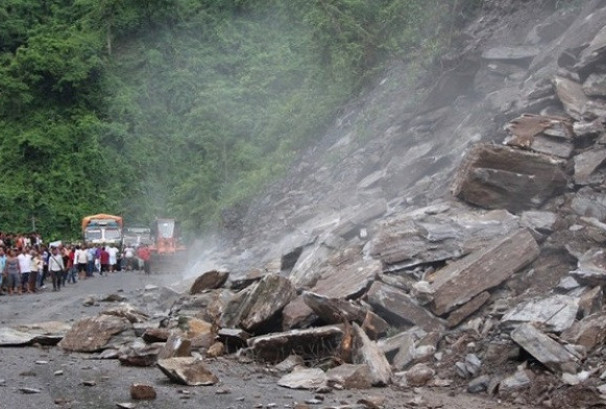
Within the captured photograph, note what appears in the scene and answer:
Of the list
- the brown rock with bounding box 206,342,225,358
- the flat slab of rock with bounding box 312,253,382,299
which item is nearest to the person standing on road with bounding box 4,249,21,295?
the flat slab of rock with bounding box 312,253,382,299

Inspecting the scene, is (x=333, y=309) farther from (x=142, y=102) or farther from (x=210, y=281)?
(x=142, y=102)

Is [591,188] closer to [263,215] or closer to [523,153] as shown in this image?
[523,153]

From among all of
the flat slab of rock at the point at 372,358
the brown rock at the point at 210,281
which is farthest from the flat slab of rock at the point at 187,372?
the brown rock at the point at 210,281

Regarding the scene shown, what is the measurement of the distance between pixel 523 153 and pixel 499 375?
4861 mm

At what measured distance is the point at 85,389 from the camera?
8.77 meters

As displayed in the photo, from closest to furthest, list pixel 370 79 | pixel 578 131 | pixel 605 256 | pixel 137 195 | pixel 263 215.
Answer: pixel 605 256
pixel 578 131
pixel 263 215
pixel 370 79
pixel 137 195

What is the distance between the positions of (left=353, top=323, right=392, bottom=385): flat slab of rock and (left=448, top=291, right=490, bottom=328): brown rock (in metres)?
1.06

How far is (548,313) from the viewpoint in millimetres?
9547

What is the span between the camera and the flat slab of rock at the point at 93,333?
1170 centimetres

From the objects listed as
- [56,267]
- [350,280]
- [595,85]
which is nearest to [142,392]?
[350,280]

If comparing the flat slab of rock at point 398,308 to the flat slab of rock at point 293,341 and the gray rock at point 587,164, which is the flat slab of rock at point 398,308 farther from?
the gray rock at point 587,164

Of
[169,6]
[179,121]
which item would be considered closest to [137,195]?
[179,121]

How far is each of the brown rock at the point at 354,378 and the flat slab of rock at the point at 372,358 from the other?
2.8 inches

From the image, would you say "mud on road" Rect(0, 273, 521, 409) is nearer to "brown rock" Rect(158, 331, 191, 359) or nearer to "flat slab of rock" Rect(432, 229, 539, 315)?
"brown rock" Rect(158, 331, 191, 359)
